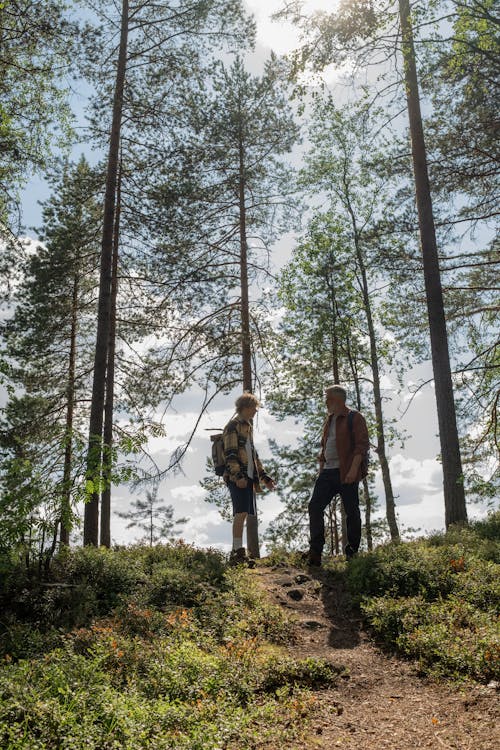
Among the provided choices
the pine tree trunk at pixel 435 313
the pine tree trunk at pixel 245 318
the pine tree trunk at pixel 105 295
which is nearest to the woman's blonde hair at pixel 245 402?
the pine tree trunk at pixel 105 295

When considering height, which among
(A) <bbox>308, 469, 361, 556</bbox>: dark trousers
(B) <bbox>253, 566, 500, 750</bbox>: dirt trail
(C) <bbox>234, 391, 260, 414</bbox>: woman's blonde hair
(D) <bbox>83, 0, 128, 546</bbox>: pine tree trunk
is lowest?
(B) <bbox>253, 566, 500, 750</bbox>: dirt trail

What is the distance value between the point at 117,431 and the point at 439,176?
33.1 feet

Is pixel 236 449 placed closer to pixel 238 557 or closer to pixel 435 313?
pixel 238 557

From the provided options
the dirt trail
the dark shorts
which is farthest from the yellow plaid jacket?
the dirt trail

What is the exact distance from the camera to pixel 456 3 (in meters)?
9.25

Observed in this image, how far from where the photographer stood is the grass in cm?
422

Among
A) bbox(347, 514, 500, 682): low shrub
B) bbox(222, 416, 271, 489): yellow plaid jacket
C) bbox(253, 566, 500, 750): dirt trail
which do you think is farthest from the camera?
bbox(222, 416, 271, 489): yellow plaid jacket

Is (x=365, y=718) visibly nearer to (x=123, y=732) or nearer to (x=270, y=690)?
(x=270, y=690)

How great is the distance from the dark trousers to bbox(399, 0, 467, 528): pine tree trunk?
2.51m

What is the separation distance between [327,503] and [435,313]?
4850mm

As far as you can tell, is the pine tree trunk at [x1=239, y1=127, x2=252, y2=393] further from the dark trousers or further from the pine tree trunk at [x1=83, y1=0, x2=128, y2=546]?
the dark trousers

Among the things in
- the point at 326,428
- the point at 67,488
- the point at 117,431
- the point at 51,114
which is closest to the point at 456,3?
the point at 326,428

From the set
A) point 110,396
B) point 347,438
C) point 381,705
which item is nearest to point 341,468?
point 347,438

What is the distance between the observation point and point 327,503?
9320 mm
